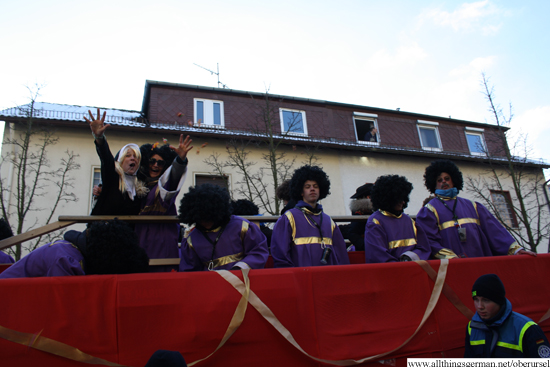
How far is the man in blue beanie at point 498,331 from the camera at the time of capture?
Result: 275 centimetres

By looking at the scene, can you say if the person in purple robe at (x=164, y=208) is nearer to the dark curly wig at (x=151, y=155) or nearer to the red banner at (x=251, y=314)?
the dark curly wig at (x=151, y=155)

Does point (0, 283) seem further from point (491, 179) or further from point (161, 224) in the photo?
point (491, 179)

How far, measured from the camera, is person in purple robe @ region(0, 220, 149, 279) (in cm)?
288

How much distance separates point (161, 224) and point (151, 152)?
113 centimetres

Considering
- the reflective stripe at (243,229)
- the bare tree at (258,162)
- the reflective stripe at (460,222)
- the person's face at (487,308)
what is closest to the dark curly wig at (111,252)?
the reflective stripe at (243,229)

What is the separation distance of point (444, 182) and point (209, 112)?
11.1 m

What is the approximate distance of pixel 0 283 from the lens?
250cm

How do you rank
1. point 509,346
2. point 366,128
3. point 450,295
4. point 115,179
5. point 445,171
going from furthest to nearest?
point 366,128, point 445,171, point 115,179, point 450,295, point 509,346

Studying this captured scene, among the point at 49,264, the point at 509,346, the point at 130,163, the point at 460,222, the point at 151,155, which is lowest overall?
the point at 509,346

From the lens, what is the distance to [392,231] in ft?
13.9

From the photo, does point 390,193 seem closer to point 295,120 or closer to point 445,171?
point 445,171

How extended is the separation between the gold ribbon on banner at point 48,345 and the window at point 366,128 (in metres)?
15.1

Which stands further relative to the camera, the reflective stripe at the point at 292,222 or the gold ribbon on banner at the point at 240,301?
the reflective stripe at the point at 292,222

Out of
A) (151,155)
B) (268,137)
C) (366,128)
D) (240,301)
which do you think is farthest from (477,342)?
(366,128)
